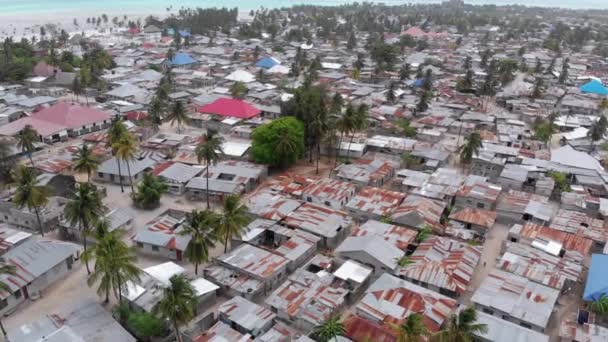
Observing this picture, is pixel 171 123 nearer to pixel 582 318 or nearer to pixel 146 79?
pixel 146 79

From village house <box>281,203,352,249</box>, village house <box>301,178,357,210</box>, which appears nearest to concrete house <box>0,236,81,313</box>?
village house <box>281,203,352,249</box>

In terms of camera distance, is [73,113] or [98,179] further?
[73,113]

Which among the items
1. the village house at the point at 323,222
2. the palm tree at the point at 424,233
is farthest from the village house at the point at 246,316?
the palm tree at the point at 424,233

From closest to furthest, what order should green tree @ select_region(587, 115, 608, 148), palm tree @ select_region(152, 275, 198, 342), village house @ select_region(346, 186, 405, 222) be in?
palm tree @ select_region(152, 275, 198, 342) → village house @ select_region(346, 186, 405, 222) → green tree @ select_region(587, 115, 608, 148)

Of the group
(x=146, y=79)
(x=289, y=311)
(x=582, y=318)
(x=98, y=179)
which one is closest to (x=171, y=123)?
(x=98, y=179)

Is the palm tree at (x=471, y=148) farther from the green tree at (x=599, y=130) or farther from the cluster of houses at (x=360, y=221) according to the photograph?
the green tree at (x=599, y=130)

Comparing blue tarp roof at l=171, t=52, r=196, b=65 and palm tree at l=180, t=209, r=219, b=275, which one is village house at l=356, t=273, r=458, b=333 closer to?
palm tree at l=180, t=209, r=219, b=275

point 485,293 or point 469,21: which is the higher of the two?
point 469,21
